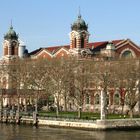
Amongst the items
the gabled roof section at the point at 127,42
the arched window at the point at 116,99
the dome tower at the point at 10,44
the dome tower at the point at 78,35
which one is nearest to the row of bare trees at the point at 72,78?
the arched window at the point at 116,99

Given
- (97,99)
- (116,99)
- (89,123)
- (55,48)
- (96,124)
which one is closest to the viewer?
(96,124)

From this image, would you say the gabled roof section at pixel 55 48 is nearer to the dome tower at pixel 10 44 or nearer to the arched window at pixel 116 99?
the dome tower at pixel 10 44

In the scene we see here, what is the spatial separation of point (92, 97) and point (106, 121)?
1275 inches

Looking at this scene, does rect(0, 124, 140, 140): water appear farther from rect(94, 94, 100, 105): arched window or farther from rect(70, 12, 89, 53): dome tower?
rect(70, 12, 89, 53): dome tower

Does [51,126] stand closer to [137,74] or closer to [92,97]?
[137,74]

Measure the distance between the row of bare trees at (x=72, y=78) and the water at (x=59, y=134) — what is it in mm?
10442

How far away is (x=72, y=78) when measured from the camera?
316ft

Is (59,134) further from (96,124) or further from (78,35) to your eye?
(78,35)

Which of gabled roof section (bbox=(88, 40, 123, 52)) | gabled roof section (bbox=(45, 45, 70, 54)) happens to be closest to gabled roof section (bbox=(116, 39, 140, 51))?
gabled roof section (bbox=(88, 40, 123, 52))

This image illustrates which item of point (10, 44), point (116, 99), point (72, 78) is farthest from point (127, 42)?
point (10, 44)

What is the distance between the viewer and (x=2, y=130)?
264 ft

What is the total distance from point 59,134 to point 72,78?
23569mm

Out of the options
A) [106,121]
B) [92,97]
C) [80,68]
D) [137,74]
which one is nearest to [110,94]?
[92,97]

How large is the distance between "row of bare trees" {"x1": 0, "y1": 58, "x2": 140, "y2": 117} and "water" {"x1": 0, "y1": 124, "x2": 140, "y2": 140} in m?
10.4
